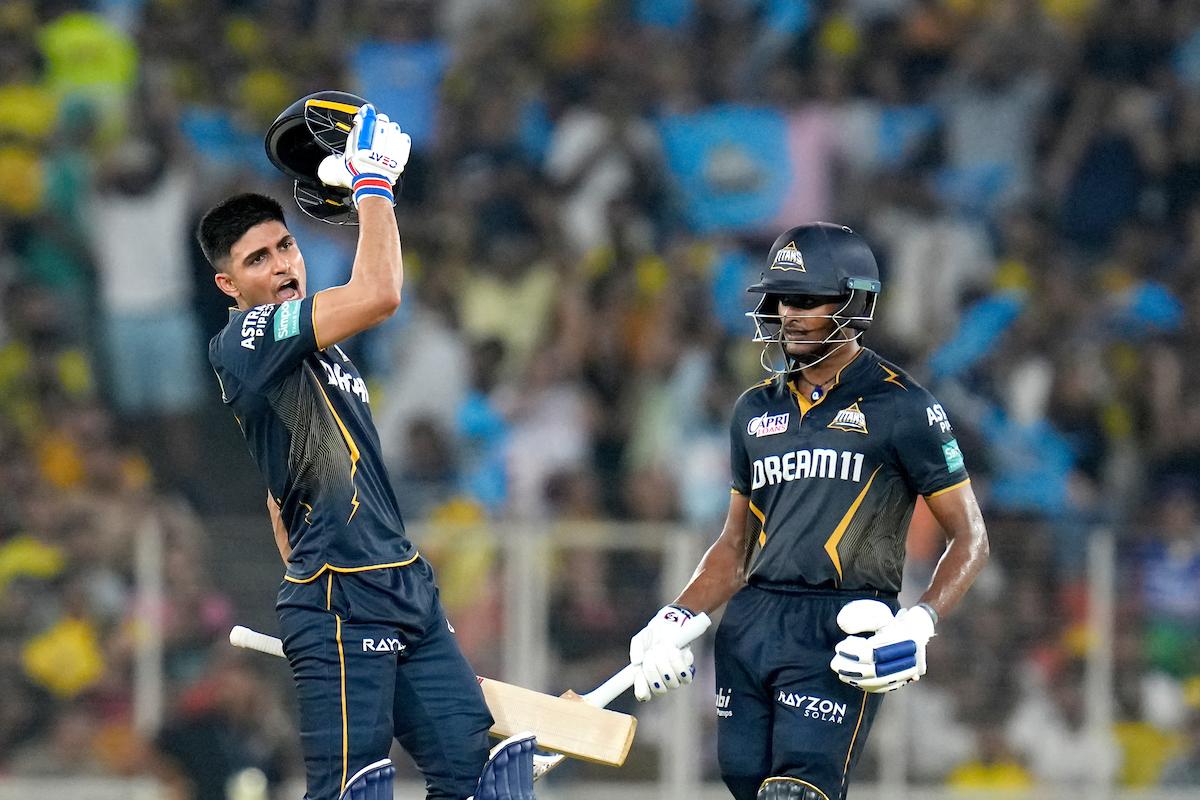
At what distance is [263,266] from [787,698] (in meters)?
2.07

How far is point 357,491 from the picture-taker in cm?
605

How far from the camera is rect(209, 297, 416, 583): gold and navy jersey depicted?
5.99 m

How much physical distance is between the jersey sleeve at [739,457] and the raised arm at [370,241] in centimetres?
123

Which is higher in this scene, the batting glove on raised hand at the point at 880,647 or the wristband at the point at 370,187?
the wristband at the point at 370,187

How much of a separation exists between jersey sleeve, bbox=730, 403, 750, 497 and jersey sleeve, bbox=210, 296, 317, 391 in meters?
1.42

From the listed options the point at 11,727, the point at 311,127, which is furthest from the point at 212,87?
the point at 311,127

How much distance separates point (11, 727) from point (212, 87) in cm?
454

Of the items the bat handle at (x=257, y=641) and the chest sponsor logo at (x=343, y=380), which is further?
the bat handle at (x=257, y=641)

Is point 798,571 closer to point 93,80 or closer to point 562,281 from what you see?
point 562,281

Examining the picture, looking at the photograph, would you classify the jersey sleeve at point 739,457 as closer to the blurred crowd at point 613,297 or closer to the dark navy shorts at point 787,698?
the dark navy shorts at point 787,698

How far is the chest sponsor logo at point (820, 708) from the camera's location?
610 cm

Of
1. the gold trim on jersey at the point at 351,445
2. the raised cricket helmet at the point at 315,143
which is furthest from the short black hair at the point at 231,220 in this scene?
the gold trim on jersey at the point at 351,445

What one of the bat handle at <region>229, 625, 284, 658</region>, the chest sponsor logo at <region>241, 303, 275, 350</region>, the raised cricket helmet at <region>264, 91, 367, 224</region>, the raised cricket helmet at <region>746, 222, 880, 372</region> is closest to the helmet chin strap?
the raised cricket helmet at <region>746, 222, 880, 372</region>

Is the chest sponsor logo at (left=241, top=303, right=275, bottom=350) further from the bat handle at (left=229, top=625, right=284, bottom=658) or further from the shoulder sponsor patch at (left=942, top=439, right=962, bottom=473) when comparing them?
the shoulder sponsor patch at (left=942, top=439, right=962, bottom=473)
